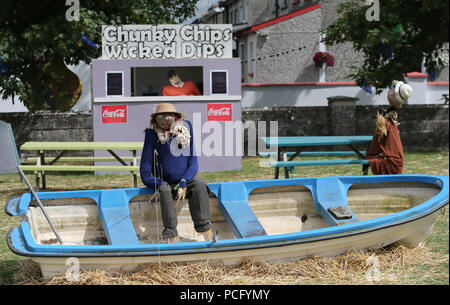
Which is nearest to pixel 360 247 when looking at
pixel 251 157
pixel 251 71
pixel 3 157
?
pixel 3 157

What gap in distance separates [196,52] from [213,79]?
61 centimetres

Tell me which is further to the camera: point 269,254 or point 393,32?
point 393,32

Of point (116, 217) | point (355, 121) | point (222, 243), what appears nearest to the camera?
point (222, 243)

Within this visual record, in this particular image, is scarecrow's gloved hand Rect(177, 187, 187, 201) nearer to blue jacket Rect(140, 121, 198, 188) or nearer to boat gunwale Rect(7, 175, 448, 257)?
blue jacket Rect(140, 121, 198, 188)

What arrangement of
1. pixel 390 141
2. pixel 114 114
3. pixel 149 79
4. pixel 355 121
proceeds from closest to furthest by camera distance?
pixel 390 141, pixel 114 114, pixel 149 79, pixel 355 121

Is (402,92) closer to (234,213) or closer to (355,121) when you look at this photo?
(234,213)

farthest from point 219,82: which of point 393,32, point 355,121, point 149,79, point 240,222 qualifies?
point 240,222

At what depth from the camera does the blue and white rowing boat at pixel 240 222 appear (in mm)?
5020

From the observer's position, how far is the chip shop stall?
12266mm

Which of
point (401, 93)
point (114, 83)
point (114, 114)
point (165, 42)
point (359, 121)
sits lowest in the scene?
point (359, 121)

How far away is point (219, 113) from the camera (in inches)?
492

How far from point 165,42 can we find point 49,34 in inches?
137

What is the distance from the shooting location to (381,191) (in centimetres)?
678

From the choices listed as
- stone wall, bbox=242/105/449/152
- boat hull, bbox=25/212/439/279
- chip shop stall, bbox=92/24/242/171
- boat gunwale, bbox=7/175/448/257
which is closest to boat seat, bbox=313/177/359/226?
boat hull, bbox=25/212/439/279
